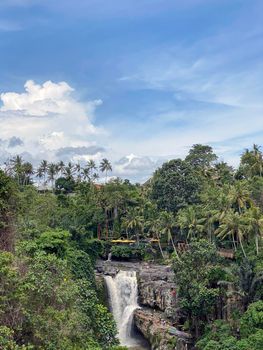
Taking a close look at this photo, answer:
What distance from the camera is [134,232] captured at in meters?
49.4

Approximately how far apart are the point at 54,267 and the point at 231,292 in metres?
15.1

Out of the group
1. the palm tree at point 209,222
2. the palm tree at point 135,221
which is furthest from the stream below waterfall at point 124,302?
the palm tree at point 135,221

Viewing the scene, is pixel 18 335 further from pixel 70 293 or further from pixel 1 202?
pixel 1 202

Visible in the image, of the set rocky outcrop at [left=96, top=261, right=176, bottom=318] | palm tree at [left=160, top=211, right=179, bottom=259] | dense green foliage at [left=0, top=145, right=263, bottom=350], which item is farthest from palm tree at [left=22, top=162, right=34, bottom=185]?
rocky outcrop at [left=96, top=261, right=176, bottom=318]

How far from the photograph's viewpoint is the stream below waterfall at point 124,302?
3034 cm

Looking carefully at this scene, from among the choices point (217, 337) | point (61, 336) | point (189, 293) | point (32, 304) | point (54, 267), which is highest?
point (54, 267)

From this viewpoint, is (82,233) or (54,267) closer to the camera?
(54,267)

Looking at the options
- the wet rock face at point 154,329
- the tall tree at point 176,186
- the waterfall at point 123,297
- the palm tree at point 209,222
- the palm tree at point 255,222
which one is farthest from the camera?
the tall tree at point 176,186

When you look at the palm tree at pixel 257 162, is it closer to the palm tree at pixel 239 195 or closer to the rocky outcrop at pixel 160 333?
the palm tree at pixel 239 195

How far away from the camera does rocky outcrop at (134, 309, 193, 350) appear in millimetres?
26188

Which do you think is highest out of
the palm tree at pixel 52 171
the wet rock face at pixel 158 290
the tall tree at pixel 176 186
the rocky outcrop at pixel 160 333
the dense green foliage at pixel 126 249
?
the palm tree at pixel 52 171

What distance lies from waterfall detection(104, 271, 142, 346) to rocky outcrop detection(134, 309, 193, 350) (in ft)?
3.25

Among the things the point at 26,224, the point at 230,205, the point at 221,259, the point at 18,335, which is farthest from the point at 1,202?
the point at 230,205

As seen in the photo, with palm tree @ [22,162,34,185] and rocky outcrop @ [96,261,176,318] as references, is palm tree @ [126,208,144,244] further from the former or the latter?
palm tree @ [22,162,34,185]
